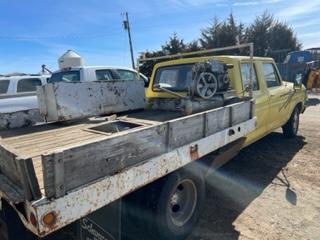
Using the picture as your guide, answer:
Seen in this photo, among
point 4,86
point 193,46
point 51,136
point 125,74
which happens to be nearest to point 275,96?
point 51,136

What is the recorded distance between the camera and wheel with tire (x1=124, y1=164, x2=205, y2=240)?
2.80 metres

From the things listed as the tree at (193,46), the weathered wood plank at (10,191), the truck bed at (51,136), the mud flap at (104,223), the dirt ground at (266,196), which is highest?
the tree at (193,46)

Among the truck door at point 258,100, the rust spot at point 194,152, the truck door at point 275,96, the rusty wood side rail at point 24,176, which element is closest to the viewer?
the rusty wood side rail at point 24,176

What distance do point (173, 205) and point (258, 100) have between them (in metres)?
2.65

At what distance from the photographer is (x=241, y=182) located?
191 inches

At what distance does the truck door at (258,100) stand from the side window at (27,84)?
21.0 feet

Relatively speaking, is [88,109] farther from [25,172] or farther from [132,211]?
[25,172]

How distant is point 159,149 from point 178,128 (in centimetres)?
29

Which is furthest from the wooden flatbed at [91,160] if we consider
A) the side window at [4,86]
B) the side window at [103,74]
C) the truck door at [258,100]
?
the side window at [4,86]

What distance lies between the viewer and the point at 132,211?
2.89 meters

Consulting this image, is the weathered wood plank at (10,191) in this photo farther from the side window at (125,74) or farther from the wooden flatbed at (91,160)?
the side window at (125,74)

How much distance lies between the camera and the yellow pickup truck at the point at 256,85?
472cm

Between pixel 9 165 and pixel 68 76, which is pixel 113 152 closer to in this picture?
pixel 9 165

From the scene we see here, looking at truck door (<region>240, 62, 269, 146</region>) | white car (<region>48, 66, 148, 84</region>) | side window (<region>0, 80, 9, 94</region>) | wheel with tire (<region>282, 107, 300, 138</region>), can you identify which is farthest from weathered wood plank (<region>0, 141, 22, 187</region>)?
side window (<region>0, 80, 9, 94</region>)
